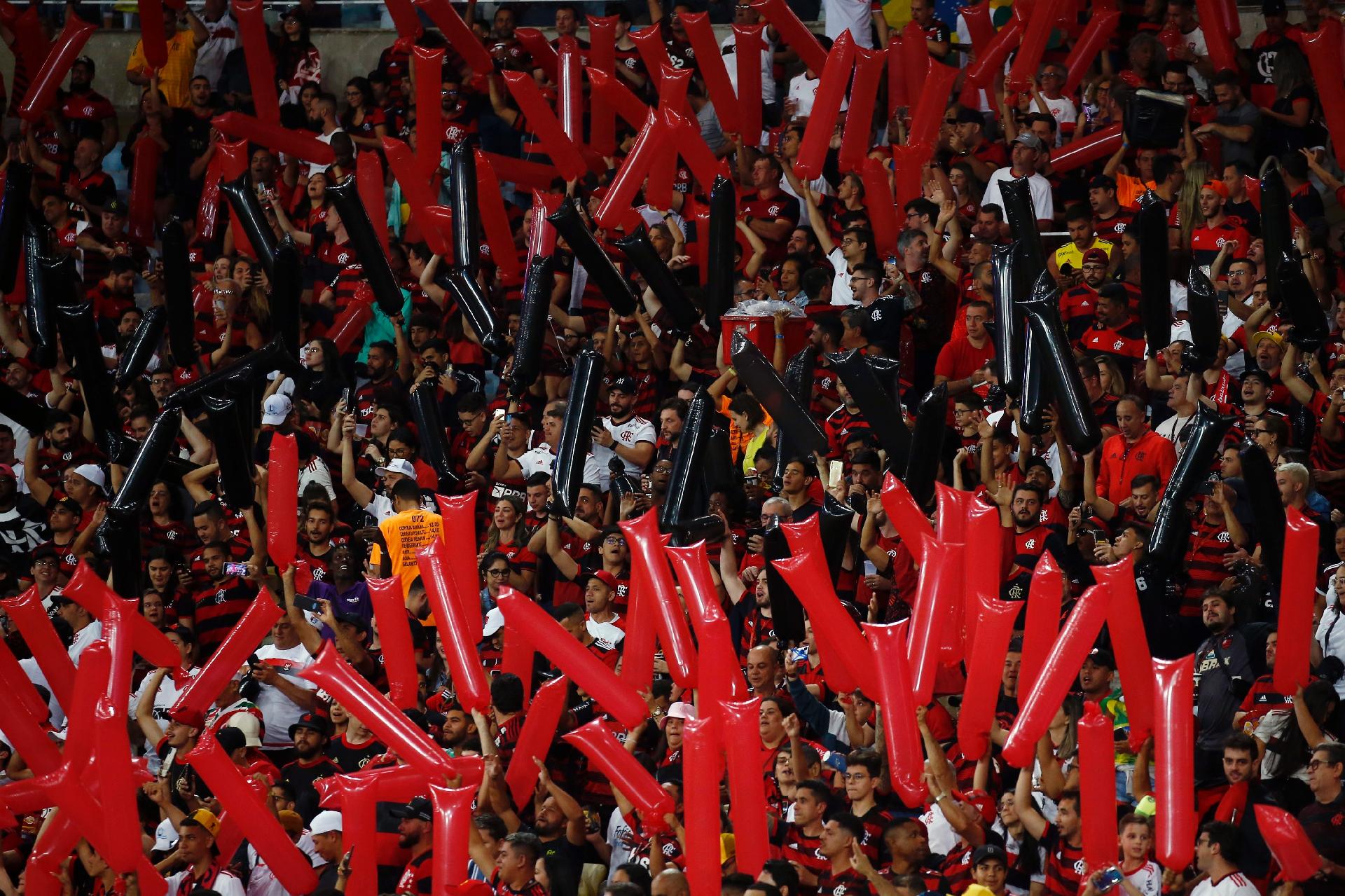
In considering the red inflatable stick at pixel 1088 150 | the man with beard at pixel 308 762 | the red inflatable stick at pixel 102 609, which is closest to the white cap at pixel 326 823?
the man with beard at pixel 308 762

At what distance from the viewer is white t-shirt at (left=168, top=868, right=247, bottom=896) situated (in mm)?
9062

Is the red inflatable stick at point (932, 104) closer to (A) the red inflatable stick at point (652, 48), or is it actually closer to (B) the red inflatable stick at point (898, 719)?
(A) the red inflatable stick at point (652, 48)

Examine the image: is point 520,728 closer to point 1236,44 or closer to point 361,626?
point 361,626

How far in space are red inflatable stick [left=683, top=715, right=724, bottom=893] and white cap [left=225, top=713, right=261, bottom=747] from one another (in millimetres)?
2966

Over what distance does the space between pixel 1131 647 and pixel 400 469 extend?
14.7 ft

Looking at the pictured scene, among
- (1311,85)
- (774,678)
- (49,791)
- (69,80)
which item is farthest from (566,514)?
(69,80)

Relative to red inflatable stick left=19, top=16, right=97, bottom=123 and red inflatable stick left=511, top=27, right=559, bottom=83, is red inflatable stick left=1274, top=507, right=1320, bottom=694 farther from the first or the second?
red inflatable stick left=19, top=16, right=97, bottom=123

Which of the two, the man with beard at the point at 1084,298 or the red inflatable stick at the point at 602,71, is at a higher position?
the red inflatable stick at the point at 602,71

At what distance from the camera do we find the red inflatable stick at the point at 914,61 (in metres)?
12.6

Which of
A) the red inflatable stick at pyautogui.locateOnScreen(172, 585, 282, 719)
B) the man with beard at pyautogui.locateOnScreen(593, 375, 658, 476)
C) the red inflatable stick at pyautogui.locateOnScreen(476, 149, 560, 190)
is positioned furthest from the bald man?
the red inflatable stick at pyautogui.locateOnScreen(476, 149, 560, 190)

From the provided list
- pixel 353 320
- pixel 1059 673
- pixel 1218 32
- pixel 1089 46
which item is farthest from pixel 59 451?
pixel 1218 32

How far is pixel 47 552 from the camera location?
1142 cm

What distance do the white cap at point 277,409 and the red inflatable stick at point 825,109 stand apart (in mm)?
3021

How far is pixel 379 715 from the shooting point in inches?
340
